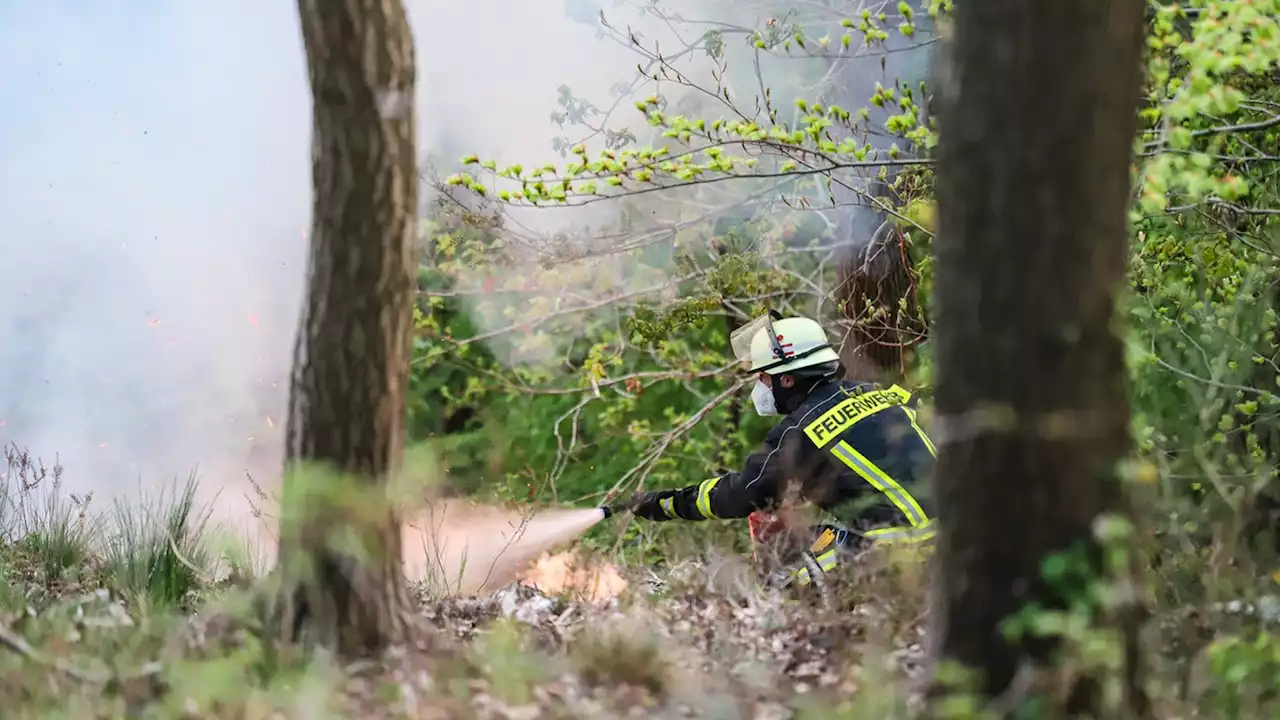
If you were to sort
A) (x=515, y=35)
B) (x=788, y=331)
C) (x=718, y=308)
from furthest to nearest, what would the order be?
(x=515, y=35)
(x=718, y=308)
(x=788, y=331)

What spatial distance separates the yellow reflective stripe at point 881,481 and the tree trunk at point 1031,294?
79.0 inches

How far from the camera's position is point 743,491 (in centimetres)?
464

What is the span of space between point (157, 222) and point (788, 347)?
697 centimetres

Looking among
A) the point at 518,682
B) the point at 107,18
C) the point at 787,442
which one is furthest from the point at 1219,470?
the point at 107,18

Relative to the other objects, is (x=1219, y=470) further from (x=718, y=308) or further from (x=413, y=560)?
(x=413, y=560)

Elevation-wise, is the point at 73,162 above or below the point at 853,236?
above

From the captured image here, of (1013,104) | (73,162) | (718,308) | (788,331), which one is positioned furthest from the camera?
(73,162)

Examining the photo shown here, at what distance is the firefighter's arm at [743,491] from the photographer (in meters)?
4.62

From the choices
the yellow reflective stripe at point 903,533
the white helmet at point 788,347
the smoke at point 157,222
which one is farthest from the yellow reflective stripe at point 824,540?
the smoke at point 157,222

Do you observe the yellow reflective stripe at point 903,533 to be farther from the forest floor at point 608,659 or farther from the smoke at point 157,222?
the smoke at point 157,222

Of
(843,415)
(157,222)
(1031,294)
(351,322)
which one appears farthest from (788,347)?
(157,222)

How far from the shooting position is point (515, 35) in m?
8.92

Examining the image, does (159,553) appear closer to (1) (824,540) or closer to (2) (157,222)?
(1) (824,540)

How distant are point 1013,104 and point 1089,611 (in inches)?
43.6
